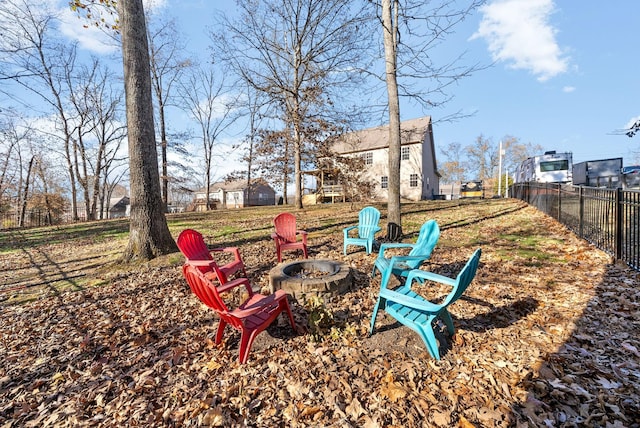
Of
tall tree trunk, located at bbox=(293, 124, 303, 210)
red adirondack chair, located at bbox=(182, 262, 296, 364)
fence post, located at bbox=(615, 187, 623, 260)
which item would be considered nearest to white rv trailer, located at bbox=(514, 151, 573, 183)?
tall tree trunk, located at bbox=(293, 124, 303, 210)

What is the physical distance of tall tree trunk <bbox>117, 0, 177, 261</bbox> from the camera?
5.48 metres

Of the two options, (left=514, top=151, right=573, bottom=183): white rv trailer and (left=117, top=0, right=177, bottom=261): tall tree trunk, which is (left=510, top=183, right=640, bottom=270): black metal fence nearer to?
(left=117, top=0, right=177, bottom=261): tall tree trunk

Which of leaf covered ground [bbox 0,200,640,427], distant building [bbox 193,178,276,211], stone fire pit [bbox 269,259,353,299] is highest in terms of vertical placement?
distant building [bbox 193,178,276,211]

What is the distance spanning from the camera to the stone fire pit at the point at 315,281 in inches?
144

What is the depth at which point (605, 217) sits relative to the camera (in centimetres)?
507

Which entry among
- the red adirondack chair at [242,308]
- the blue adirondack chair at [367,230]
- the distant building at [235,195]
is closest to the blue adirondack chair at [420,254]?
the blue adirondack chair at [367,230]

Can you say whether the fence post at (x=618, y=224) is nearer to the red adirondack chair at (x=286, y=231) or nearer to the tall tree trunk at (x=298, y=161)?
the red adirondack chair at (x=286, y=231)

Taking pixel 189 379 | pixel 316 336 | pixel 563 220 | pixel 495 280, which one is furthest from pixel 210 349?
pixel 563 220

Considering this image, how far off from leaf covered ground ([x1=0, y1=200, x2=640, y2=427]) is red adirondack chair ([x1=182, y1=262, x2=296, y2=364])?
0.90ft

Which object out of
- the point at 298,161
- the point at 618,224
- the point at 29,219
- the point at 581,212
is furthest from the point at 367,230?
the point at 29,219

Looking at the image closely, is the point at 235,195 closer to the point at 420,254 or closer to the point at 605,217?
the point at 420,254

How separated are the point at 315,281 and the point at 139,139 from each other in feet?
15.3

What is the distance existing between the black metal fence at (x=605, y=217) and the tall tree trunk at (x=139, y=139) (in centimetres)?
834

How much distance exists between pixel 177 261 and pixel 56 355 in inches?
98.4
